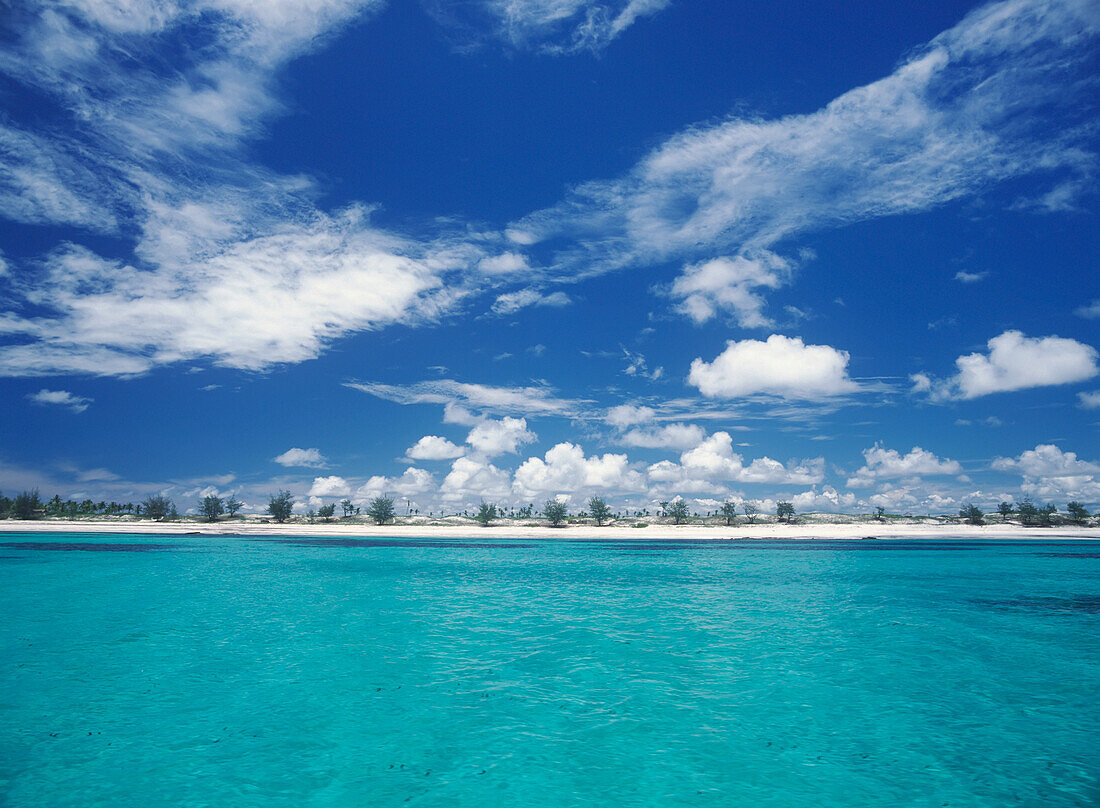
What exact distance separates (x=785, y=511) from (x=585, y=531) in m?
66.9

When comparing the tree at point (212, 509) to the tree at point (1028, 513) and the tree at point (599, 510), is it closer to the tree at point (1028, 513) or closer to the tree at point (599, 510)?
the tree at point (599, 510)

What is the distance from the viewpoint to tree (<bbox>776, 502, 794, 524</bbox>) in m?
168

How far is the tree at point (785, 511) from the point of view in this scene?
551ft

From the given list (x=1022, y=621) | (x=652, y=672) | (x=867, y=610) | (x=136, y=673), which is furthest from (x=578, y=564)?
(x=136, y=673)

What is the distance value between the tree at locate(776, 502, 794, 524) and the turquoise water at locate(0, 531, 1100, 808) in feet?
462

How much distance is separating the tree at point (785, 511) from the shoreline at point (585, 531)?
22001mm

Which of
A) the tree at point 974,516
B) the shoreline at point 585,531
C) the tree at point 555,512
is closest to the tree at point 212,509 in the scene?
the shoreline at point 585,531

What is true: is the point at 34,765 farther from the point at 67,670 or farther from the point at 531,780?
the point at 531,780

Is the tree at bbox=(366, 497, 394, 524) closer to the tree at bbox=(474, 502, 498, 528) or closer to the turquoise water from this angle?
the tree at bbox=(474, 502, 498, 528)

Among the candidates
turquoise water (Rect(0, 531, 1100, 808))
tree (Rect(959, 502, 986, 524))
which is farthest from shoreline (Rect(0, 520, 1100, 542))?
turquoise water (Rect(0, 531, 1100, 808))

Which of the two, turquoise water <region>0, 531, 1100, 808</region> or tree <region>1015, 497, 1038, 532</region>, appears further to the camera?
tree <region>1015, 497, 1038, 532</region>

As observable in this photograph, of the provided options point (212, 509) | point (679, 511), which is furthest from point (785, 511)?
point (212, 509)

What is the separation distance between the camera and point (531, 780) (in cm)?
1111

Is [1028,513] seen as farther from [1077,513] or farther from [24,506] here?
[24,506]
